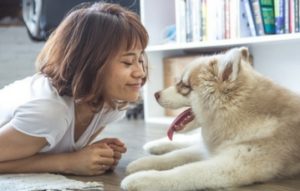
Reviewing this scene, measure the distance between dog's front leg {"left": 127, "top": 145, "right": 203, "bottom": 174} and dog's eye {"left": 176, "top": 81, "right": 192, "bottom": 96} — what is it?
0.20m

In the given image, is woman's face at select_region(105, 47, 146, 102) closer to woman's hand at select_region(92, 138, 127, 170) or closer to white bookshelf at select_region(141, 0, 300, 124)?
woman's hand at select_region(92, 138, 127, 170)

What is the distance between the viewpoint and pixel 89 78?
4.26 feet

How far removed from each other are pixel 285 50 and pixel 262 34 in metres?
0.24

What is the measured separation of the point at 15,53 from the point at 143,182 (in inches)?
82.2

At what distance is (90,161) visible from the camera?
1.32 meters

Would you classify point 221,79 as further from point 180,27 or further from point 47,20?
point 47,20

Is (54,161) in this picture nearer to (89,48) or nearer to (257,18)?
(89,48)

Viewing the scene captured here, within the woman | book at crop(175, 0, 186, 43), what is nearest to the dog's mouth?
the woman

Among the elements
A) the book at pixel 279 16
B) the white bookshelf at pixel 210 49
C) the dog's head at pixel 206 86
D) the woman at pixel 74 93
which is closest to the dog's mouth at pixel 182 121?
the dog's head at pixel 206 86

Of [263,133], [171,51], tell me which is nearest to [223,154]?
[263,133]

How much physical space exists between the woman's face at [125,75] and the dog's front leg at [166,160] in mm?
192

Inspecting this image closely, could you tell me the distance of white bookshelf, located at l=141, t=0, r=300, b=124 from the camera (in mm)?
2361

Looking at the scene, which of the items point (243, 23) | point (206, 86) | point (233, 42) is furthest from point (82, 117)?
point (243, 23)

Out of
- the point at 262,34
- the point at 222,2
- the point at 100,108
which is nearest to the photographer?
the point at 100,108
